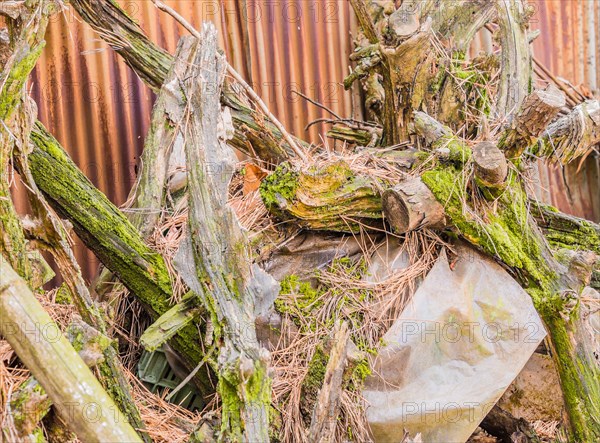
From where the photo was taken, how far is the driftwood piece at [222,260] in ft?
7.43

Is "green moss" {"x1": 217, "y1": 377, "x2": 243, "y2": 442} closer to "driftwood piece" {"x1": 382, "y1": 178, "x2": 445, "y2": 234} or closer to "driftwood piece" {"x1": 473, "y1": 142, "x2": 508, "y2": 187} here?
"driftwood piece" {"x1": 382, "y1": 178, "x2": 445, "y2": 234}

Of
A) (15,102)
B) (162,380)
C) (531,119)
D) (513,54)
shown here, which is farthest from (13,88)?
(513,54)

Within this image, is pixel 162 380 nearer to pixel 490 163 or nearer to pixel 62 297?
pixel 62 297

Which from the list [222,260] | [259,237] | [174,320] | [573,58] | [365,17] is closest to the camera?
[222,260]

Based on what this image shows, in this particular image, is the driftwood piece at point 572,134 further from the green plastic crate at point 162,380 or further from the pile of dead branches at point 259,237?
the green plastic crate at point 162,380

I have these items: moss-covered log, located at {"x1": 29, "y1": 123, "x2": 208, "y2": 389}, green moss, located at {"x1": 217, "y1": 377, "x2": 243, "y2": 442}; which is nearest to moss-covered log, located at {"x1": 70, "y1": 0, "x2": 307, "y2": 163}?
moss-covered log, located at {"x1": 29, "y1": 123, "x2": 208, "y2": 389}

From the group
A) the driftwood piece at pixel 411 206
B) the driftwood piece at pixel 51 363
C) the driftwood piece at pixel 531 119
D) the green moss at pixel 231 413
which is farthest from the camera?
the driftwood piece at pixel 411 206

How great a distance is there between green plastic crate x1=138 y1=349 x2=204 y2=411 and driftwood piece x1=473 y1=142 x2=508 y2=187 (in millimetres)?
1602

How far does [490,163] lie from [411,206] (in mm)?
372

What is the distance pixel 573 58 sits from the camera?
6.34 metres

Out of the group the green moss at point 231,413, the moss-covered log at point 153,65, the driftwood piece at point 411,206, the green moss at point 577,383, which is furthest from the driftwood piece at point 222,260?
the green moss at point 577,383

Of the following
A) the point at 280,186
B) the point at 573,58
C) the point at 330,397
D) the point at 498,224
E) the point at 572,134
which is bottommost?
the point at 330,397

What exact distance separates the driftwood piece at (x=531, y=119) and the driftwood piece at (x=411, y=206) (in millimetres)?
402

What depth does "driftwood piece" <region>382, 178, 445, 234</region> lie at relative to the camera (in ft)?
10.1
